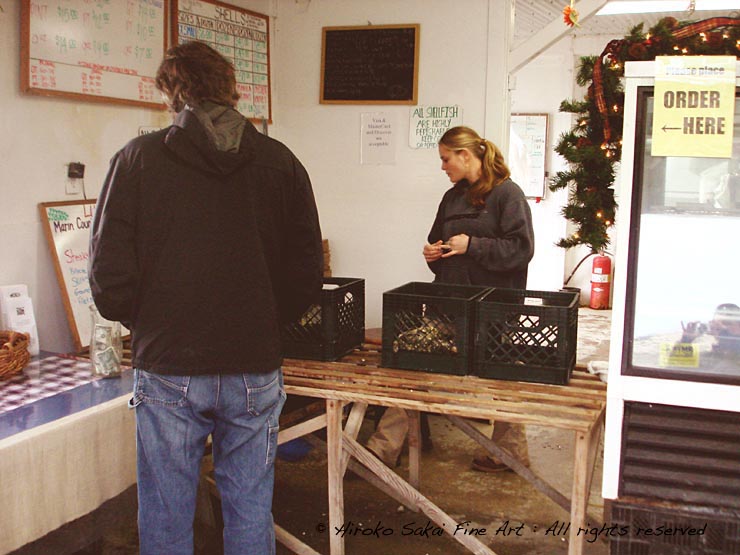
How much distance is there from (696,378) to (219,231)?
129 cm

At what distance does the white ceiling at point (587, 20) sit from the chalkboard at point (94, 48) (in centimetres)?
425

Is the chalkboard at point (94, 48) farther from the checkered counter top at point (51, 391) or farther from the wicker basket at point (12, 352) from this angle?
the checkered counter top at point (51, 391)

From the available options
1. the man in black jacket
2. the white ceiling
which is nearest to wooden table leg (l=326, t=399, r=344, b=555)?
the man in black jacket

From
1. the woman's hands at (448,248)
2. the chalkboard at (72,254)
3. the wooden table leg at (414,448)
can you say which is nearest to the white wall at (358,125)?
the chalkboard at (72,254)

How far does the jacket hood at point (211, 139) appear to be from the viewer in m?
2.04

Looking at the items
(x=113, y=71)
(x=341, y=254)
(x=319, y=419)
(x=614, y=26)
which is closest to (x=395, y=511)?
(x=319, y=419)

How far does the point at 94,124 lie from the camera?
11.3 ft

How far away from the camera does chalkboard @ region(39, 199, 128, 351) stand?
3.23m

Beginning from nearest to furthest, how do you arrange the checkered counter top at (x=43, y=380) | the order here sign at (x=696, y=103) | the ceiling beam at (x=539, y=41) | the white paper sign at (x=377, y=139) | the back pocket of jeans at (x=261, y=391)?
the order here sign at (x=696, y=103) → the back pocket of jeans at (x=261, y=391) → the checkered counter top at (x=43, y=380) → the ceiling beam at (x=539, y=41) → the white paper sign at (x=377, y=139)

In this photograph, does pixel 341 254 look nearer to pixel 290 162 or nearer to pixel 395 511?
pixel 395 511

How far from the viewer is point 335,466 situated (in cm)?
278

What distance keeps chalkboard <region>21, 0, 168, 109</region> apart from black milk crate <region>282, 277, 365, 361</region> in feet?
4.59

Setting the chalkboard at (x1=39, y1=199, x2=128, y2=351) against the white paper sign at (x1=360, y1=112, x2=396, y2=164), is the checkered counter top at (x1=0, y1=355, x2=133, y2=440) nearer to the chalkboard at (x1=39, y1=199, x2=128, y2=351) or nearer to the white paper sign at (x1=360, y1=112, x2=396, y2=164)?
the chalkboard at (x1=39, y1=199, x2=128, y2=351)

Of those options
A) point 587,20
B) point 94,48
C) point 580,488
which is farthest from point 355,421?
point 587,20
